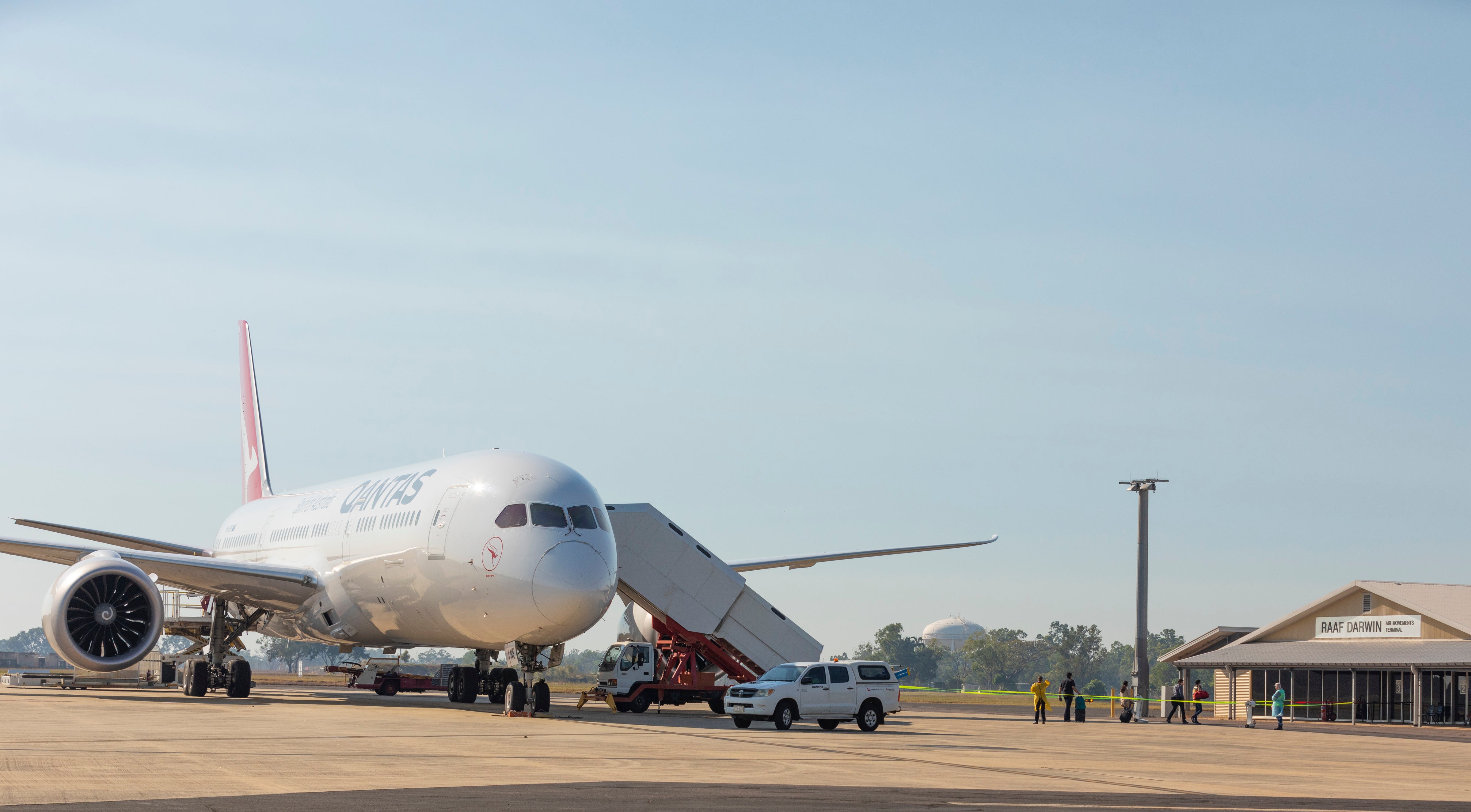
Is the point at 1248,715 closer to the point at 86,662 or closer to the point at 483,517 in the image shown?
the point at 483,517

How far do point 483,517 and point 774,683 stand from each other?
678cm

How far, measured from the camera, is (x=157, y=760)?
16.6 meters

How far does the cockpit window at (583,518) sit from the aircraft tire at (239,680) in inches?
498

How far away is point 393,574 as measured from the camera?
29.6m

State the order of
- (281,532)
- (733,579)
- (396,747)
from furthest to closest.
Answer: (281,532) → (733,579) → (396,747)

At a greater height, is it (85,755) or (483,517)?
(483,517)

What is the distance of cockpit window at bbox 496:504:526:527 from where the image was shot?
26656 millimetres

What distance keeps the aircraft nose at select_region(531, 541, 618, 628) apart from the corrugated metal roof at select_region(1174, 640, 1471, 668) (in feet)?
93.1

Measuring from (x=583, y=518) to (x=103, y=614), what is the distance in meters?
11.7

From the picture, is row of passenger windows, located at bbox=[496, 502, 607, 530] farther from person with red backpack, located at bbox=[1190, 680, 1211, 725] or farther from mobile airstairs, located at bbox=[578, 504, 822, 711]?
person with red backpack, located at bbox=[1190, 680, 1211, 725]

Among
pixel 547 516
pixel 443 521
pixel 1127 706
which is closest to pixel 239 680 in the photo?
pixel 443 521

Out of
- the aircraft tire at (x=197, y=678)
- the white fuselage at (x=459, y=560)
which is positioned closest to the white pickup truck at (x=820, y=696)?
the white fuselage at (x=459, y=560)

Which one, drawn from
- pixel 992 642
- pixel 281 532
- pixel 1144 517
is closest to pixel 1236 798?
pixel 281 532

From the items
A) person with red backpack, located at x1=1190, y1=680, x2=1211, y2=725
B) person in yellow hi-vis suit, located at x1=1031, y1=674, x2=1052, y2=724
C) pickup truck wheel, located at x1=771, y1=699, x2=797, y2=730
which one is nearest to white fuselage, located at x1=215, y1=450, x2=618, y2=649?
pickup truck wheel, located at x1=771, y1=699, x2=797, y2=730
